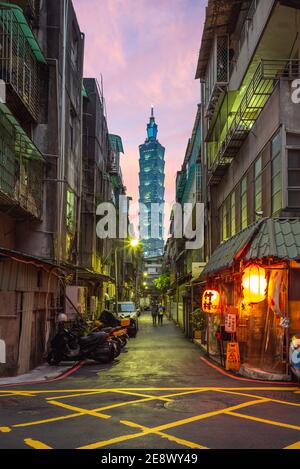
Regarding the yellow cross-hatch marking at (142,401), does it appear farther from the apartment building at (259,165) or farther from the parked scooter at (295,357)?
the apartment building at (259,165)

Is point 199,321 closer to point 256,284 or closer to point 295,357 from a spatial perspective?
point 256,284

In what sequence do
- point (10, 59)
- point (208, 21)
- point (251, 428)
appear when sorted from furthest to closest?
point (208, 21), point (10, 59), point (251, 428)

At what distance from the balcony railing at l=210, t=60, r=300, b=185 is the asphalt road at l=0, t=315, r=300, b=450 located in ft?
31.4

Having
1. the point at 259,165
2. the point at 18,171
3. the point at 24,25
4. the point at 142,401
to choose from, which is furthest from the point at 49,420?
the point at 24,25

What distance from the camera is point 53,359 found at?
17.5 meters

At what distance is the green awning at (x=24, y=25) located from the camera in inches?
693

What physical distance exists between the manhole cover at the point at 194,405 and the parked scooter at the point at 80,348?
25.1 ft

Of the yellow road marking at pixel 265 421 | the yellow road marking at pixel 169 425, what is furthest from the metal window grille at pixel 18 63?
the yellow road marking at pixel 265 421

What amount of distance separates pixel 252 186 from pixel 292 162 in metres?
3.88

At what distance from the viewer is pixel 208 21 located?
2478cm

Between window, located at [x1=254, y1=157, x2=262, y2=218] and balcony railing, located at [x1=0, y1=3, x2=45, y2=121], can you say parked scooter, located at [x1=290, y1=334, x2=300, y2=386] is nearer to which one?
window, located at [x1=254, y1=157, x2=262, y2=218]

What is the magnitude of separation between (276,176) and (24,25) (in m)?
10.7
